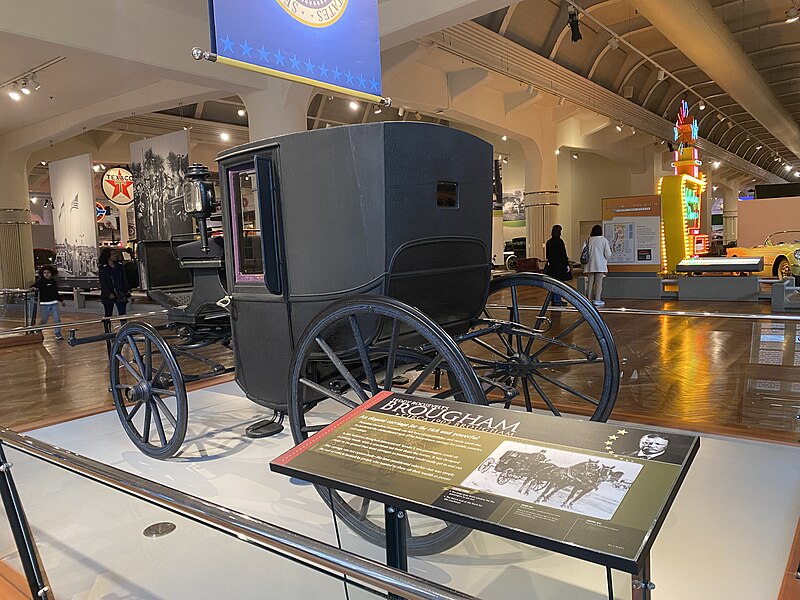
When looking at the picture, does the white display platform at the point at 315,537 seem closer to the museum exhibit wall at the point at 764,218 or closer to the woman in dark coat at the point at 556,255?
the woman in dark coat at the point at 556,255

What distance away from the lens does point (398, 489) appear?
3.92 ft

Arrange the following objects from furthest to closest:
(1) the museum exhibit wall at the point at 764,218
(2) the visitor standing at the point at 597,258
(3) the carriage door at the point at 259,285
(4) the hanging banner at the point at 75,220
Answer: (1) the museum exhibit wall at the point at 764,218 < (4) the hanging banner at the point at 75,220 < (2) the visitor standing at the point at 597,258 < (3) the carriage door at the point at 259,285

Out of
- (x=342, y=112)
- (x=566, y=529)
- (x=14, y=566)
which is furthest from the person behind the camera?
(x=342, y=112)

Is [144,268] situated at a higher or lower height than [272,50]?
lower

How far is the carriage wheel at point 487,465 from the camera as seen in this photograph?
1.23 meters

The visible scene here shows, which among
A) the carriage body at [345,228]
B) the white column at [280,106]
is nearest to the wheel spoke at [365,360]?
the carriage body at [345,228]

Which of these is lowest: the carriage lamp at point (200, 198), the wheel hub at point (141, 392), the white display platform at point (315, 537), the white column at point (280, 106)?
the white display platform at point (315, 537)

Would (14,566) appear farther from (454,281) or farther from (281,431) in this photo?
(454,281)

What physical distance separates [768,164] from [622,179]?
19292mm

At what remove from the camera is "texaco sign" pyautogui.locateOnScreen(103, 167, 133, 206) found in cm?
1198

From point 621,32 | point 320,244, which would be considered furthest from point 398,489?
point 621,32

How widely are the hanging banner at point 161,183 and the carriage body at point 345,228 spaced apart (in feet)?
28.0

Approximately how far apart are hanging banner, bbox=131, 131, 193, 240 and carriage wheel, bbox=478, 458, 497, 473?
10.3 metres

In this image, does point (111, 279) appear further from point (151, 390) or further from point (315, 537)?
Result: point (315, 537)
